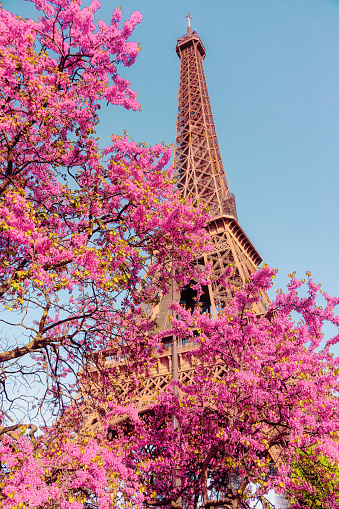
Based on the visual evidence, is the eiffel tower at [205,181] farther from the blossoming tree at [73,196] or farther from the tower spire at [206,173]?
the blossoming tree at [73,196]

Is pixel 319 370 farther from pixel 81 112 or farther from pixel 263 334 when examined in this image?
pixel 81 112

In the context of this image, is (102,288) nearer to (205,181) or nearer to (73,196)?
(73,196)

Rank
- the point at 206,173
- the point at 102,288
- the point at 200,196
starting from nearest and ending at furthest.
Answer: the point at 102,288
the point at 200,196
the point at 206,173

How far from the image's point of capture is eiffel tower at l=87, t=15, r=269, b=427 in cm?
1858

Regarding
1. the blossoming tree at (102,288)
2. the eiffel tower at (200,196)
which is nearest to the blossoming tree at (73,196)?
the blossoming tree at (102,288)

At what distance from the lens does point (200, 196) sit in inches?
1278

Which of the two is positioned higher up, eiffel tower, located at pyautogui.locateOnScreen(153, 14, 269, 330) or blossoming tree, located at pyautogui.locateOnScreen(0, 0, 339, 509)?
eiffel tower, located at pyautogui.locateOnScreen(153, 14, 269, 330)

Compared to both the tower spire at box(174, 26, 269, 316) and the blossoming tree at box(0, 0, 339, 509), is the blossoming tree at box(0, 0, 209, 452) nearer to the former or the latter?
the blossoming tree at box(0, 0, 339, 509)

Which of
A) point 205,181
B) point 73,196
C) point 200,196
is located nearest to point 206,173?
point 205,181

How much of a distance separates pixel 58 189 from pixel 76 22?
3.41 meters

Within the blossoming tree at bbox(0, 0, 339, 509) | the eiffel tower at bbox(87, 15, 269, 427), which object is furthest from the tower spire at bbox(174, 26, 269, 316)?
the blossoming tree at bbox(0, 0, 339, 509)

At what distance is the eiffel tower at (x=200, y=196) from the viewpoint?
61.0 feet

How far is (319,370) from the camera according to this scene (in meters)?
9.82

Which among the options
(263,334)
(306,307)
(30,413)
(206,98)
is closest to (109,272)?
(30,413)
